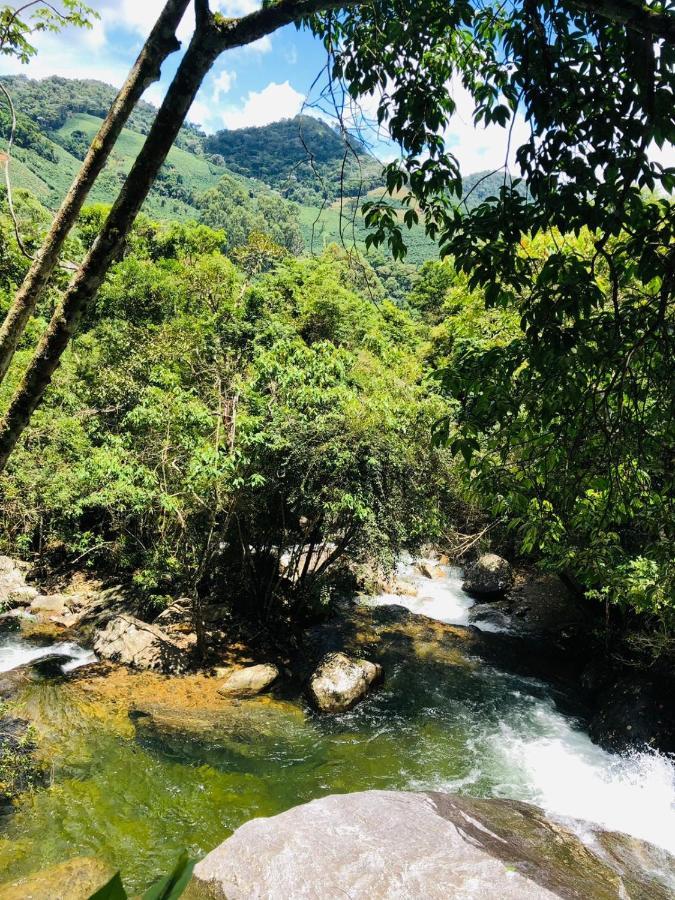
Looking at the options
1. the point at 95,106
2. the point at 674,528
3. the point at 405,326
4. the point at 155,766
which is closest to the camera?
the point at 674,528

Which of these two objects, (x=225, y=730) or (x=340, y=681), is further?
(x=340, y=681)

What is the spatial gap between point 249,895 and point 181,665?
6.38 m

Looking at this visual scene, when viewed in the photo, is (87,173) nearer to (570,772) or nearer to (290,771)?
(290,771)

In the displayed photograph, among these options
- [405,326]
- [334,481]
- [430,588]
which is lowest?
[430,588]

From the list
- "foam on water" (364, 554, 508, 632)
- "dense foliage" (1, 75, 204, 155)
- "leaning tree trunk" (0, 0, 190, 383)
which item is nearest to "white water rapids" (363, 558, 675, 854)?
"foam on water" (364, 554, 508, 632)

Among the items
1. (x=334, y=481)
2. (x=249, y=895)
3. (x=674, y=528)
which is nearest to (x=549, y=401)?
(x=674, y=528)

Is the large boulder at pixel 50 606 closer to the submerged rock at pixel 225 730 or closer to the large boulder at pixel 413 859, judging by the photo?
the submerged rock at pixel 225 730

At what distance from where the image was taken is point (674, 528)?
154 inches

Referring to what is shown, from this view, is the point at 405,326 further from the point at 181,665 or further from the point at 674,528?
the point at 674,528

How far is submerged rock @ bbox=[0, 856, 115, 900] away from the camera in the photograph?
5062 mm

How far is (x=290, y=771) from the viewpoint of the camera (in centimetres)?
790

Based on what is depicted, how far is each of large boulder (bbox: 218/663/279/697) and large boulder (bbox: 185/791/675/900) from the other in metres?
4.42

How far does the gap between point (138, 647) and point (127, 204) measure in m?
10.5

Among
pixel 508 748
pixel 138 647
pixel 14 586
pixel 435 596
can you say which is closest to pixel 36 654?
pixel 138 647
